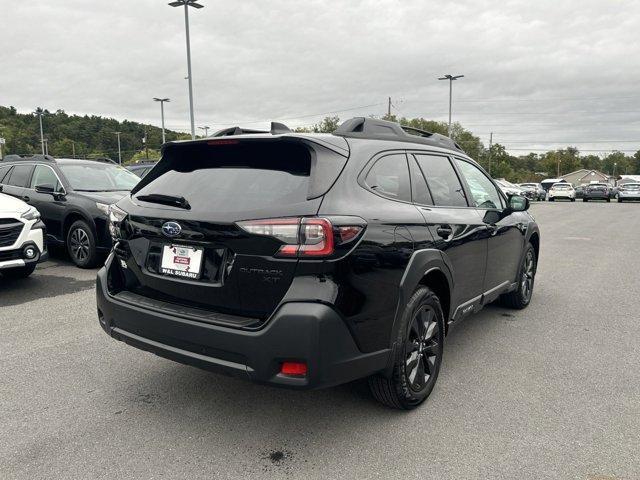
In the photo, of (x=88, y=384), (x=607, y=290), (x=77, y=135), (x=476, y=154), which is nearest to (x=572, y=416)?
(x=88, y=384)

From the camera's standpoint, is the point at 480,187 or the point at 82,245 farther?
the point at 82,245

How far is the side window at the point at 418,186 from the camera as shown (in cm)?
334

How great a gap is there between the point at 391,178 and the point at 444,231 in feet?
1.90

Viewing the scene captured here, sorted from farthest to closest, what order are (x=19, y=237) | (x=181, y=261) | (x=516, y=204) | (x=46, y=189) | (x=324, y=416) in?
(x=46, y=189)
(x=19, y=237)
(x=516, y=204)
(x=324, y=416)
(x=181, y=261)

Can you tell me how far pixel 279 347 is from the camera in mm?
2432

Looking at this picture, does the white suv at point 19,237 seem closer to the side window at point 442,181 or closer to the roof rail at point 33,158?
the roof rail at point 33,158

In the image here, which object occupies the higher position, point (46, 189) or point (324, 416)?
point (46, 189)

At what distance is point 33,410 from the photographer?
10.3 ft

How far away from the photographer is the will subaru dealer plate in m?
2.75

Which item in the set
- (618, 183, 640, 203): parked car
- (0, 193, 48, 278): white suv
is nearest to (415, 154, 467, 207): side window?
(0, 193, 48, 278): white suv

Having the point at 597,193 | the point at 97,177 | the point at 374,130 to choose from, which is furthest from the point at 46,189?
the point at 597,193

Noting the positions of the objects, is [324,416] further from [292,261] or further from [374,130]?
[374,130]

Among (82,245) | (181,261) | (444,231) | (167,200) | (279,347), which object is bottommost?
(82,245)

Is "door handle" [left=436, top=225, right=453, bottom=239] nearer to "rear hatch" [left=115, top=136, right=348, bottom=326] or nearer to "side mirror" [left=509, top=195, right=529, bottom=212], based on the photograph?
"rear hatch" [left=115, top=136, right=348, bottom=326]
